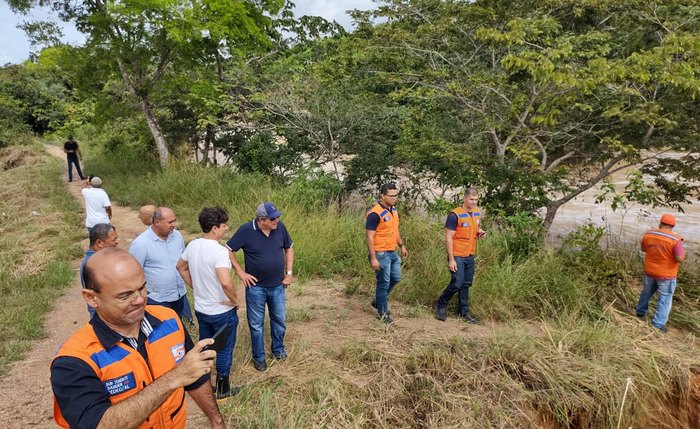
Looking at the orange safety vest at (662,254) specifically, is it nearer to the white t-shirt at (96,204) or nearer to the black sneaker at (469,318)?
the black sneaker at (469,318)

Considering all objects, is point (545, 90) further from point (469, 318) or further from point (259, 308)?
point (259, 308)

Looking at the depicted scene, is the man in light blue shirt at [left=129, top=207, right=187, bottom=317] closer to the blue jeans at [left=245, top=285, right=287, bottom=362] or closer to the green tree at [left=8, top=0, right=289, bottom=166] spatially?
the blue jeans at [left=245, top=285, right=287, bottom=362]

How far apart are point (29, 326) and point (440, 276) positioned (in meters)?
4.93

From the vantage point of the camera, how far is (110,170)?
13.5m

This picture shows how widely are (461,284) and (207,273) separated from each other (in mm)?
3055

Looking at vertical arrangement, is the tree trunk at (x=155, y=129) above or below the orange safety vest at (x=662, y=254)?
above

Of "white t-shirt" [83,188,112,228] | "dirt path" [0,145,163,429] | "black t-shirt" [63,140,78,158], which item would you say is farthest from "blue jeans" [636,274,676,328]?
"black t-shirt" [63,140,78,158]

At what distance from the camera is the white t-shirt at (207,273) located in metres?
3.38

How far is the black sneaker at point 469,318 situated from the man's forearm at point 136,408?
4401 millimetres

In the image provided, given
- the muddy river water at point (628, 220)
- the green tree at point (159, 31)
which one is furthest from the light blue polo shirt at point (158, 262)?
the muddy river water at point (628, 220)

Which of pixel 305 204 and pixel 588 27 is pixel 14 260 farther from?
pixel 588 27

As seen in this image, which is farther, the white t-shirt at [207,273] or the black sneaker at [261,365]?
the black sneaker at [261,365]

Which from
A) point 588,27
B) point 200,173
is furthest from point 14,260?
point 588,27

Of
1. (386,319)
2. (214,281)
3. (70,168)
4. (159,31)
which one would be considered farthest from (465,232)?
(70,168)
